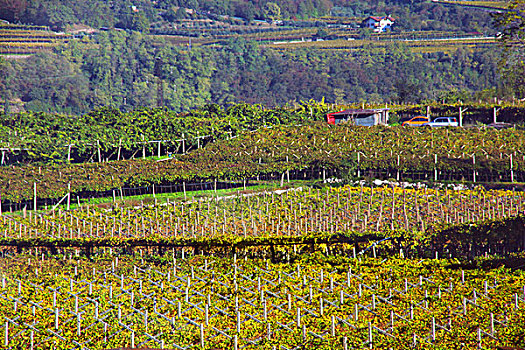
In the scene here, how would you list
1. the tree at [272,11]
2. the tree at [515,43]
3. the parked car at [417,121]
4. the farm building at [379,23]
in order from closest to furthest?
the tree at [515,43], the parked car at [417,121], the farm building at [379,23], the tree at [272,11]

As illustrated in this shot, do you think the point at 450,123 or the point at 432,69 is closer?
Answer: the point at 450,123

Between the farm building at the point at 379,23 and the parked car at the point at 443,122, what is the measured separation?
216ft

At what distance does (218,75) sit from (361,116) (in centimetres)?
5117

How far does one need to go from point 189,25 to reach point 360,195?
334ft

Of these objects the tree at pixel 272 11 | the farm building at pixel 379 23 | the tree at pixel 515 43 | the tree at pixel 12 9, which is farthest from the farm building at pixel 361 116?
the tree at pixel 272 11

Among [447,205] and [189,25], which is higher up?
[189,25]

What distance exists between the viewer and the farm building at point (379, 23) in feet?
363

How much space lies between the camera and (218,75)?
317 ft

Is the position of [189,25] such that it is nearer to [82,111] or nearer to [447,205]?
[82,111]

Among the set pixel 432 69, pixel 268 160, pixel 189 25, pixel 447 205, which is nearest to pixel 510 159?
pixel 447 205

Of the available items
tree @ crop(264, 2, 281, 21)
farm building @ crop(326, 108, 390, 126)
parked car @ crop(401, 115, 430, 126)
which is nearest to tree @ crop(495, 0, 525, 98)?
parked car @ crop(401, 115, 430, 126)

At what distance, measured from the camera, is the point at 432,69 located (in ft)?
279

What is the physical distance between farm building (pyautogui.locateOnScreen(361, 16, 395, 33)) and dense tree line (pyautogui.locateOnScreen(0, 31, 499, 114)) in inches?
533

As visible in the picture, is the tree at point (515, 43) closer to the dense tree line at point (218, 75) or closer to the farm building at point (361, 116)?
the farm building at point (361, 116)
